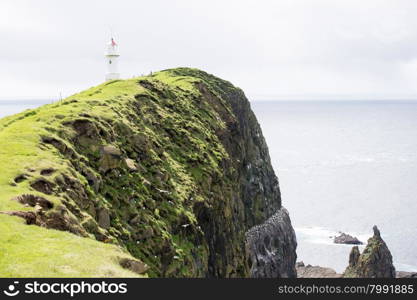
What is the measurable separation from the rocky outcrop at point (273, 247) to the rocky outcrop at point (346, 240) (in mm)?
50066

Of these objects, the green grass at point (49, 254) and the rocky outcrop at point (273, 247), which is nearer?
the green grass at point (49, 254)

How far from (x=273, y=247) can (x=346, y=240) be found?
66609mm

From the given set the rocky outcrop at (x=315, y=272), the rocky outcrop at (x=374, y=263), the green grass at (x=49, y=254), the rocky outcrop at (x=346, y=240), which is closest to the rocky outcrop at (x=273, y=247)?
the rocky outcrop at (x=374, y=263)

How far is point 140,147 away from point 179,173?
23.9 ft

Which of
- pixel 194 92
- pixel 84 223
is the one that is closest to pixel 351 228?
pixel 194 92

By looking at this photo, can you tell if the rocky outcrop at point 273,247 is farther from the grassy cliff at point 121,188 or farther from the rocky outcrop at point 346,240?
the rocky outcrop at point 346,240

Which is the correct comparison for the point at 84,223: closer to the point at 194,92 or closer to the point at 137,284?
the point at 137,284

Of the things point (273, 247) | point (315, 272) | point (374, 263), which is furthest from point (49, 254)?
point (315, 272)

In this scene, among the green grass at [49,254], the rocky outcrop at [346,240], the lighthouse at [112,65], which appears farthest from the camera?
the rocky outcrop at [346,240]

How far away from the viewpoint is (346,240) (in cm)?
16750

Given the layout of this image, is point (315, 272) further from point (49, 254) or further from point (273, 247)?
point (49, 254)

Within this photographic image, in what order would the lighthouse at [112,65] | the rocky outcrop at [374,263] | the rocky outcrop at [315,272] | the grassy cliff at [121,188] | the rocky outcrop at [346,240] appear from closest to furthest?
the grassy cliff at [121,188], the lighthouse at [112,65], the rocky outcrop at [374,263], the rocky outcrop at [315,272], the rocky outcrop at [346,240]

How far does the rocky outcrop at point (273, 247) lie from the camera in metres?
99.8

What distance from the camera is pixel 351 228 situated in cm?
18512
